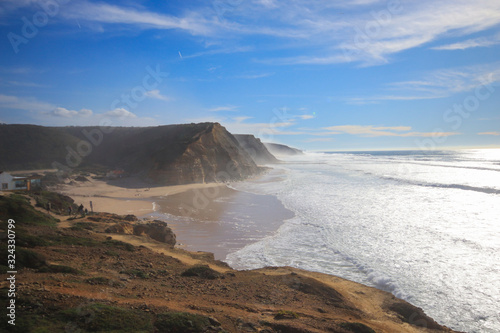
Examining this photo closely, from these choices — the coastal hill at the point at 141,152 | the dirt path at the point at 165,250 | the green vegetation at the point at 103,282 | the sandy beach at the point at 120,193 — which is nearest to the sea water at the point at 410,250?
the dirt path at the point at 165,250

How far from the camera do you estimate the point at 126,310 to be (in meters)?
5.82

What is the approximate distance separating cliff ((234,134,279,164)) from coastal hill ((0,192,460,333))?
3801 inches

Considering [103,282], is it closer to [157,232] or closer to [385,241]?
[157,232]

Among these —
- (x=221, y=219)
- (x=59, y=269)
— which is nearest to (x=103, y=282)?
(x=59, y=269)

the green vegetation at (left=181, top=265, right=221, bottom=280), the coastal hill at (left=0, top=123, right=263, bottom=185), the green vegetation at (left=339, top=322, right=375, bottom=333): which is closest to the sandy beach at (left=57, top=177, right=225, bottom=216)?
Answer: the coastal hill at (left=0, top=123, right=263, bottom=185)

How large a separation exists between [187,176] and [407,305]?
38863mm

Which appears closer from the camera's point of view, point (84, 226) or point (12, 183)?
point (84, 226)


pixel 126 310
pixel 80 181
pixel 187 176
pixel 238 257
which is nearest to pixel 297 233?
pixel 238 257

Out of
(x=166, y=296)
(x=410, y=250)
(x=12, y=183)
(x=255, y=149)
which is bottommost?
(x=410, y=250)

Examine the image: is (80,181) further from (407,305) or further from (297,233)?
(407,305)

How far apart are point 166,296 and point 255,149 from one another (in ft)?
345

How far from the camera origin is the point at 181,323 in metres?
5.75

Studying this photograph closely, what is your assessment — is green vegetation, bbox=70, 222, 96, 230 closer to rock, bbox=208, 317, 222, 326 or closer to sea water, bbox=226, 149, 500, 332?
sea water, bbox=226, 149, 500, 332

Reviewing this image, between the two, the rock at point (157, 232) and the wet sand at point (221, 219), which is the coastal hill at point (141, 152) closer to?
the wet sand at point (221, 219)
